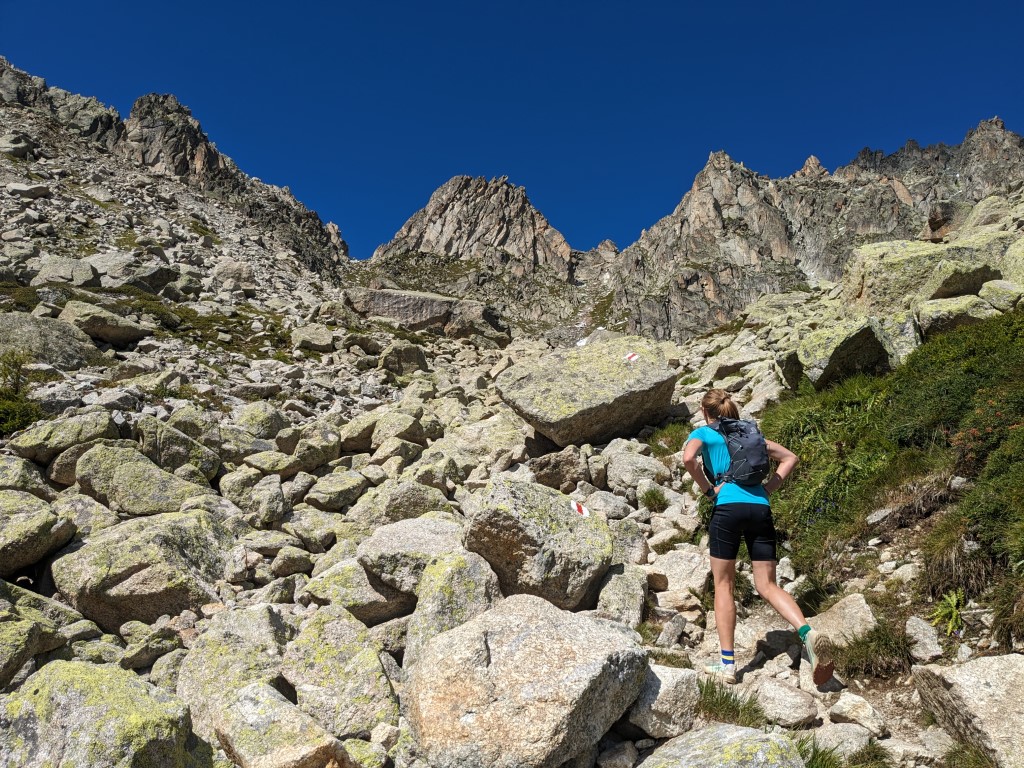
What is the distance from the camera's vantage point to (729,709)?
5.14m

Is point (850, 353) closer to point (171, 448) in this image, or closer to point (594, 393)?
point (594, 393)

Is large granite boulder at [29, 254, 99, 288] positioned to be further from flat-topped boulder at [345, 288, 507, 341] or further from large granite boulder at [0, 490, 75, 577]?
large granite boulder at [0, 490, 75, 577]

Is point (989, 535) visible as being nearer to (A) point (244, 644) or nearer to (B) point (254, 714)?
(B) point (254, 714)

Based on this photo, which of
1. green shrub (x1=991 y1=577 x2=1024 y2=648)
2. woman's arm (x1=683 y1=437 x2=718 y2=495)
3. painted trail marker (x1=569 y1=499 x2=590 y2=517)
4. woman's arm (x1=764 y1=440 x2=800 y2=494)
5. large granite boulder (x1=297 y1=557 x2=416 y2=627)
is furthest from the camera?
painted trail marker (x1=569 y1=499 x2=590 y2=517)

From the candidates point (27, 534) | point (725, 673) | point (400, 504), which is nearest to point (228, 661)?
point (27, 534)

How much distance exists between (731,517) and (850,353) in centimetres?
757

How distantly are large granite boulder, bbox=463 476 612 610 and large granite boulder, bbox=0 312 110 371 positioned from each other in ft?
56.6

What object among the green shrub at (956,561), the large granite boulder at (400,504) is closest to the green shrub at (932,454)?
the green shrub at (956,561)

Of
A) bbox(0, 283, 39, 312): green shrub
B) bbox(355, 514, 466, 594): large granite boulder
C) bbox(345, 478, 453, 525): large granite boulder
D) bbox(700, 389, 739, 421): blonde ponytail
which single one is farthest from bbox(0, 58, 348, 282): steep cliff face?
bbox(700, 389, 739, 421): blonde ponytail

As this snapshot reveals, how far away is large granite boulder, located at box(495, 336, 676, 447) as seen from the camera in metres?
13.7

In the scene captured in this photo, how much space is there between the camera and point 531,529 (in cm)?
720

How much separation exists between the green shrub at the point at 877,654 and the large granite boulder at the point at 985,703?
0.74 m

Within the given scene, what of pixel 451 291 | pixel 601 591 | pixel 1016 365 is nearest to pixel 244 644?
pixel 601 591

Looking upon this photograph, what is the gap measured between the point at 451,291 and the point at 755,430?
645ft
